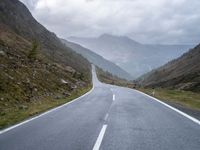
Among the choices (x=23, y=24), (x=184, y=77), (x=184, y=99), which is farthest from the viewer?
(x=23, y=24)

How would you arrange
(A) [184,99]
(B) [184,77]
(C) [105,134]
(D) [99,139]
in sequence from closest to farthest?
(D) [99,139], (C) [105,134], (A) [184,99], (B) [184,77]

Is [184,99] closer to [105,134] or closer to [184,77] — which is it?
[105,134]

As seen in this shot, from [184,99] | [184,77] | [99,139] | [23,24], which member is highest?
[23,24]

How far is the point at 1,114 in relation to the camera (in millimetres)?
16000

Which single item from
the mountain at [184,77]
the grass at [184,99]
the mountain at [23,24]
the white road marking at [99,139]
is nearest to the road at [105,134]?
the white road marking at [99,139]

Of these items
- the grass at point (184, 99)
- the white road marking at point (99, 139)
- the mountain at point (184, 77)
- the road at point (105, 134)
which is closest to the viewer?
the white road marking at point (99, 139)

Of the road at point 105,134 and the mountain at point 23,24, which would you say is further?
the mountain at point 23,24

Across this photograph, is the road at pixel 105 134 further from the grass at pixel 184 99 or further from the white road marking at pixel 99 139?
the grass at pixel 184 99

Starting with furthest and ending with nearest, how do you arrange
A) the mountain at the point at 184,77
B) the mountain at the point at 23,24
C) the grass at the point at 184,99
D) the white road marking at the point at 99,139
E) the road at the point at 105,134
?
the mountain at the point at 23,24, the mountain at the point at 184,77, the grass at the point at 184,99, the road at the point at 105,134, the white road marking at the point at 99,139

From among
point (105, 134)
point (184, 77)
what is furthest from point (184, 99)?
point (184, 77)

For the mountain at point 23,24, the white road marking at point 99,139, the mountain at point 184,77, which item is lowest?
the white road marking at point 99,139

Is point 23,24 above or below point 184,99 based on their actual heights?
above

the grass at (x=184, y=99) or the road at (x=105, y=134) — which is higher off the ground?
the grass at (x=184, y=99)

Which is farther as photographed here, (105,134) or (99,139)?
(105,134)
